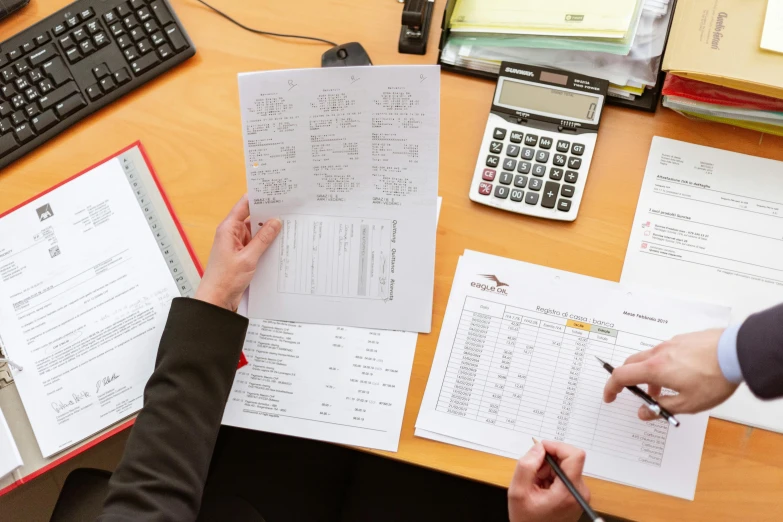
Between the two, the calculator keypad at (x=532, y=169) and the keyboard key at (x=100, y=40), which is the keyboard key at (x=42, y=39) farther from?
the calculator keypad at (x=532, y=169)

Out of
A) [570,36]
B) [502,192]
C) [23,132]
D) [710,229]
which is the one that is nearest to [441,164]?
[502,192]

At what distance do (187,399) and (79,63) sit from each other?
0.48m

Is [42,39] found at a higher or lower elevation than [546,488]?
higher

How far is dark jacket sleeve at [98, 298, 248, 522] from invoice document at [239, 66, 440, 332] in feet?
0.24

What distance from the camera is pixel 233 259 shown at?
0.74m

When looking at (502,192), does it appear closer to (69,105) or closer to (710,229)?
(710,229)

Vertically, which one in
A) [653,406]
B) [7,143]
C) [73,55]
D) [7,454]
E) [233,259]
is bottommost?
[7,454]

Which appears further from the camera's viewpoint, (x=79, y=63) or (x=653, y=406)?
(x=79, y=63)

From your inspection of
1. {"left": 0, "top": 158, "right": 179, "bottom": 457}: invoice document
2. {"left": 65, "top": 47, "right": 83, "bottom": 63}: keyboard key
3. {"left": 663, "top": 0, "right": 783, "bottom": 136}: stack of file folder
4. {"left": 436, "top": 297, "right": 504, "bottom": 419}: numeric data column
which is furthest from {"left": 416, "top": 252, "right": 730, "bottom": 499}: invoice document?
{"left": 65, "top": 47, "right": 83, "bottom": 63}: keyboard key

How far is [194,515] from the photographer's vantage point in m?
0.71

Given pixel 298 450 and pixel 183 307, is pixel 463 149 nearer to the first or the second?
pixel 183 307

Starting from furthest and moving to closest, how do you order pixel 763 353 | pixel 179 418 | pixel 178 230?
pixel 178 230 < pixel 179 418 < pixel 763 353

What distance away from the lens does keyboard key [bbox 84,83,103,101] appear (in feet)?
2.72

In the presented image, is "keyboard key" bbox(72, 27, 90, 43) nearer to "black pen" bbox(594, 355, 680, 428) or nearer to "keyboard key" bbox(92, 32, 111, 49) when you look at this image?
"keyboard key" bbox(92, 32, 111, 49)
